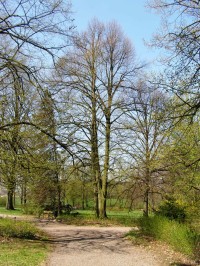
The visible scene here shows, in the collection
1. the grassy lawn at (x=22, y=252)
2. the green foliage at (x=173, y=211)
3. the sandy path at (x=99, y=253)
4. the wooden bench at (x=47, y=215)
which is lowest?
the wooden bench at (x=47, y=215)

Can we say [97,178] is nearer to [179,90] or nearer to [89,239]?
[89,239]

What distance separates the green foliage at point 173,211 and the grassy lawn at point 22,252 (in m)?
5.98

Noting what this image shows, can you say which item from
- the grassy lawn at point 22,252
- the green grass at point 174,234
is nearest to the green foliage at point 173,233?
the green grass at point 174,234

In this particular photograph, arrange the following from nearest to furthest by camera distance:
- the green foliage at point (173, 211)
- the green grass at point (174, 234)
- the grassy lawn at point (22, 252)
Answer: the grassy lawn at point (22, 252), the green grass at point (174, 234), the green foliage at point (173, 211)

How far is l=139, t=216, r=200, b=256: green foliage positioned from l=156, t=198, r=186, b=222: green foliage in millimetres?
806

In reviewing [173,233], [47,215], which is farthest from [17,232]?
[47,215]

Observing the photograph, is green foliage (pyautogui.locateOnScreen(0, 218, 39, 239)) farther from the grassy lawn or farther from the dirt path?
the dirt path

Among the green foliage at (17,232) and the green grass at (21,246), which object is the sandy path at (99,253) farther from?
the green foliage at (17,232)

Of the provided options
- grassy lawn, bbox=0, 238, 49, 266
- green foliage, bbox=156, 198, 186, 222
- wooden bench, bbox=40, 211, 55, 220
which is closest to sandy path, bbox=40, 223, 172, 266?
grassy lawn, bbox=0, 238, 49, 266

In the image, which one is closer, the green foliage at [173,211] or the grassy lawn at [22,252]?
the grassy lawn at [22,252]

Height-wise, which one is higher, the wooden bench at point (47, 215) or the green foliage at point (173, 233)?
the green foliage at point (173, 233)

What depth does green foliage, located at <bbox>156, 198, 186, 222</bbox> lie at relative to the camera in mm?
14695

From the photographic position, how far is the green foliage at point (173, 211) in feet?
48.2

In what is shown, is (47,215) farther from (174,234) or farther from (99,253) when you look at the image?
(174,234)
